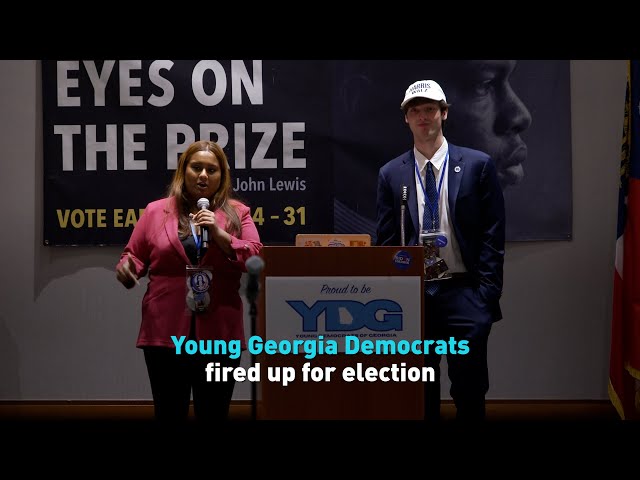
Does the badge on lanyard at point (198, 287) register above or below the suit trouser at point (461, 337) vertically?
above

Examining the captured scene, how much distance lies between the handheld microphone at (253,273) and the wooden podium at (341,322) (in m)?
0.66

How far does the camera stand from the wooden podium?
2.95 m

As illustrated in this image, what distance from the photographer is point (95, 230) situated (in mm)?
5004

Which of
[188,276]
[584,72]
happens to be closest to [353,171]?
[584,72]

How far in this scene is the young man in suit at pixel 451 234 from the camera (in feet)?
10.9

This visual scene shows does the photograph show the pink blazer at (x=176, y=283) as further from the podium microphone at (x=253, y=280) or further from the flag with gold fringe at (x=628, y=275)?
the flag with gold fringe at (x=628, y=275)

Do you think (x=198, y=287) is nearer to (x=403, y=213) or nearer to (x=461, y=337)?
(x=403, y=213)

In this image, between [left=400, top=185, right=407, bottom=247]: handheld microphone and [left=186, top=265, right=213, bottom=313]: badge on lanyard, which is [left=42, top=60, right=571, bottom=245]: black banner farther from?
[left=186, top=265, right=213, bottom=313]: badge on lanyard

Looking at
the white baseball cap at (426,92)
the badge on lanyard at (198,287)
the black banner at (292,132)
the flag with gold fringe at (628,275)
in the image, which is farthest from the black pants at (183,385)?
the flag with gold fringe at (628,275)

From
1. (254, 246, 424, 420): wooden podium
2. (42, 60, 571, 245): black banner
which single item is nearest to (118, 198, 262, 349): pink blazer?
(254, 246, 424, 420): wooden podium

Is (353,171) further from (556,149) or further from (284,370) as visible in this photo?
(284,370)

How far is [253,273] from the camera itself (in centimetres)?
220

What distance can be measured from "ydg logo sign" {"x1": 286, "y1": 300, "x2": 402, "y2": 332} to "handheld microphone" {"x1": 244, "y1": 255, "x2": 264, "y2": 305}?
66 cm
